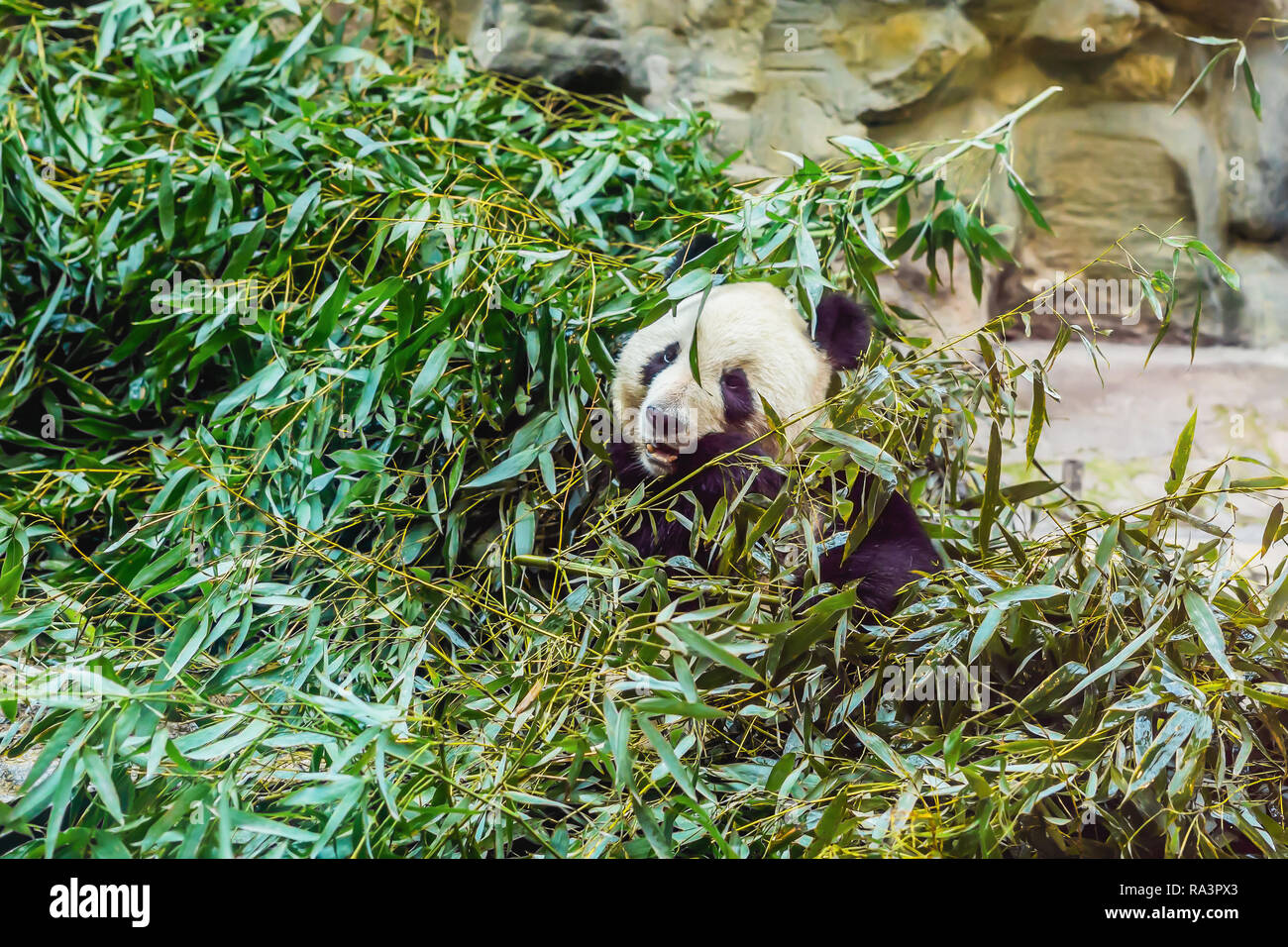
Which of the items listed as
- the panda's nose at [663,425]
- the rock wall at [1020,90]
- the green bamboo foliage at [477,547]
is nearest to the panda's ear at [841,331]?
the green bamboo foliage at [477,547]

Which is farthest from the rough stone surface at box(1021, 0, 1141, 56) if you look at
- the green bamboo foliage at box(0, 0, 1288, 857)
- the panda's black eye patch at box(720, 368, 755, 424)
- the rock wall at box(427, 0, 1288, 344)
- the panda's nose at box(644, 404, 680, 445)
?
the panda's nose at box(644, 404, 680, 445)

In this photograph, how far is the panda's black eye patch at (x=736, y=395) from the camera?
1.72 metres

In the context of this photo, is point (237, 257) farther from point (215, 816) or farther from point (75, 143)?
point (215, 816)

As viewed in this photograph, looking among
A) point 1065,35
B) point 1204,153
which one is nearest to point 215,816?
point 1065,35

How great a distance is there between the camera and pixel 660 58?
10.7 feet

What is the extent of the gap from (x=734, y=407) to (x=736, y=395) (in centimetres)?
3

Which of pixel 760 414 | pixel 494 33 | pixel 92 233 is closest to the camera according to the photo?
pixel 760 414

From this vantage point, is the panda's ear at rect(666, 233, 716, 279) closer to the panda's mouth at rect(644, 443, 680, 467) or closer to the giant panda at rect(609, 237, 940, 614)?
the giant panda at rect(609, 237, 940, 614)

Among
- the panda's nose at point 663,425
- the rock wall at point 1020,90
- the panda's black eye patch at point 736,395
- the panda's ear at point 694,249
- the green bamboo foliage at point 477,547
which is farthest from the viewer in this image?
the rock wall at point 1020,90

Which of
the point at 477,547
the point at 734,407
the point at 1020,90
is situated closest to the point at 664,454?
the point at 734,407

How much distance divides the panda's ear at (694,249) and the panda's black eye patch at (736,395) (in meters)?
0.26

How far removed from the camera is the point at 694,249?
1842mm

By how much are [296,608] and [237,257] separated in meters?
0.87

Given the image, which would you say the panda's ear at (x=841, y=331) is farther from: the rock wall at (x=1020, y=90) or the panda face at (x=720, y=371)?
the rock wall at (x=1020, y=90)
